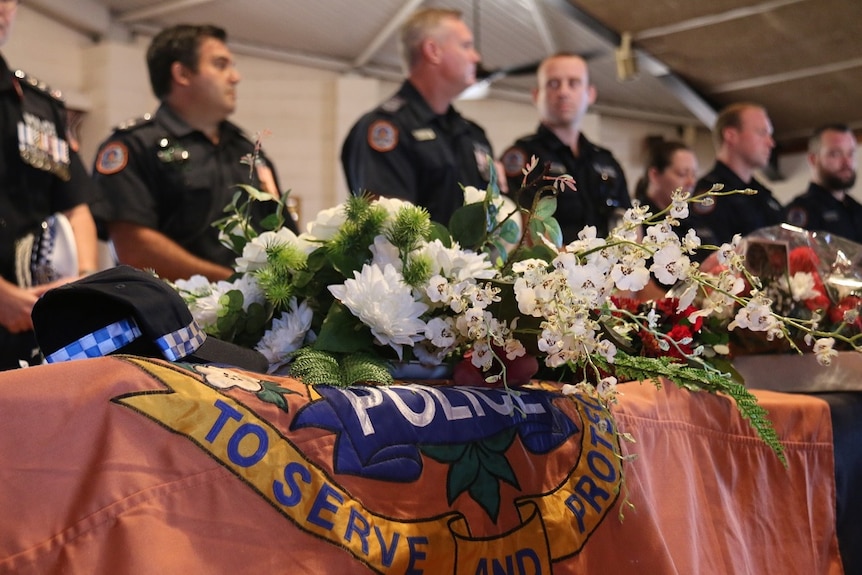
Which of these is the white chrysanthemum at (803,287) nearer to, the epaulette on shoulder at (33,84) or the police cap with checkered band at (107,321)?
the police cap with checkered band at (107,321)

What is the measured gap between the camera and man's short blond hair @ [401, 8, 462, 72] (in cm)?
287

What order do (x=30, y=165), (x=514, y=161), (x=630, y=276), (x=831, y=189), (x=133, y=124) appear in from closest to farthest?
(x=630, y=276) → (x=30, y=165) → (x=133, y=124) → (x=514, y=161) → (x=831, y=189)

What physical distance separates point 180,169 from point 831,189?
362 cm

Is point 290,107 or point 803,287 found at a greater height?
point 290,107

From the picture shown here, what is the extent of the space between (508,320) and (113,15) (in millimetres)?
5861

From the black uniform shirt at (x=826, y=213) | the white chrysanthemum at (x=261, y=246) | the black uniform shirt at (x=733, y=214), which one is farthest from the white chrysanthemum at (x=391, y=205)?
the black uniform shirt at (x=826, y=213)

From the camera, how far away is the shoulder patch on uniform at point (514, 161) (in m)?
3.15

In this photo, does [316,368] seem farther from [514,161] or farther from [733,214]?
[733,214]

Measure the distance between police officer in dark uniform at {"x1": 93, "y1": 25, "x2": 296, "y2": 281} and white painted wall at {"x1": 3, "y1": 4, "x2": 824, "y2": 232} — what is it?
9.30 ft

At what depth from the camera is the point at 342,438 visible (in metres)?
0.80

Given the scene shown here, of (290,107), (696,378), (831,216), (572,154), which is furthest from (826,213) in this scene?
(696,378)

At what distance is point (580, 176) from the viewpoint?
3.21 meters

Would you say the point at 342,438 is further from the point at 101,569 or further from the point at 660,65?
the point at 660,65

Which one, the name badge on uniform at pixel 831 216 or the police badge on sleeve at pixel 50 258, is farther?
the name badge on uniform at pixel 831 216
